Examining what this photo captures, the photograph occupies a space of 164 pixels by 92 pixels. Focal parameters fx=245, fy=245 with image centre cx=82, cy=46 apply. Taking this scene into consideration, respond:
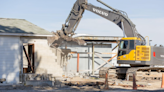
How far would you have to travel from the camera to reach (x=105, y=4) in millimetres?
19469

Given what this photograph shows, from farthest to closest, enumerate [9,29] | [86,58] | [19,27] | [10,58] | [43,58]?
[86,58]
[19,27]
[43,58]
[9,29]
[10,58]

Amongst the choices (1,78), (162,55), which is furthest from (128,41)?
(1,78)

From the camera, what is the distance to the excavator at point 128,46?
60.6 feet

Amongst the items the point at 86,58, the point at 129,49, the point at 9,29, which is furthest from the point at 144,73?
the point at 9,29

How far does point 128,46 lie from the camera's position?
18.8 metres

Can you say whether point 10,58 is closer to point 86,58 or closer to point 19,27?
point 19,27

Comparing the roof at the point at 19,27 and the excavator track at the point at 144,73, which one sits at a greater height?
the roof at the point at 19,27

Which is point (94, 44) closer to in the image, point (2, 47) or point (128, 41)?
point (128, 41)

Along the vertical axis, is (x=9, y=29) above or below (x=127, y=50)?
above

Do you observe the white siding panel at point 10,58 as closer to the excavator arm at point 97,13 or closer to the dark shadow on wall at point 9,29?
the dark shadow on wall at point 9,29

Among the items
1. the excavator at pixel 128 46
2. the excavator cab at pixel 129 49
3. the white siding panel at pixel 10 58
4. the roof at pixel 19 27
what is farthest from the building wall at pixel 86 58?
the white siding panel at pixel 10 58

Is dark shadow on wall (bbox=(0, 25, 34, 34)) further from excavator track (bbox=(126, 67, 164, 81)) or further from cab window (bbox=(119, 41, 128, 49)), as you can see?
excavator track (bbox=(126, 67, 164, 81))

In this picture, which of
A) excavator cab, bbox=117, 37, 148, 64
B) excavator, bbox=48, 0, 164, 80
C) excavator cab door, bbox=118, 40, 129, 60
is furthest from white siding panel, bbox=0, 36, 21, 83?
excavator cab, bbox=117, 37, 148, 64

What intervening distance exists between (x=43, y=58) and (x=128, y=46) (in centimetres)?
656
